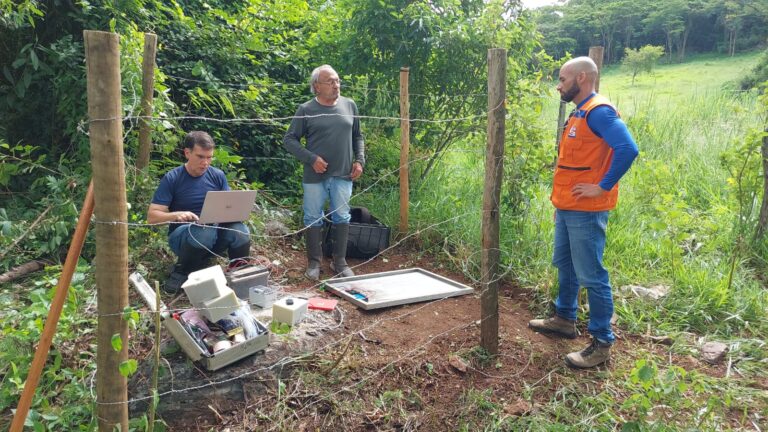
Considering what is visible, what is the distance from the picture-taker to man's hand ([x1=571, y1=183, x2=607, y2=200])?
2867mm

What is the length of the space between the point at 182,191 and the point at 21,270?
1.40 metres

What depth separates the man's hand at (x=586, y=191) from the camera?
2.87m

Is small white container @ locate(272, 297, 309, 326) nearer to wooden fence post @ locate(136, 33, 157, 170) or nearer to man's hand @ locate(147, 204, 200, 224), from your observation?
man's hand @ locate(147, 204, 200, 224)

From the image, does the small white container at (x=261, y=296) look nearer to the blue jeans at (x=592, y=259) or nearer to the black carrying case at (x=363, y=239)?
the black carrying case at (x=363, y=239)

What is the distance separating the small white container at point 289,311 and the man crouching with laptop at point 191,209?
627 mm

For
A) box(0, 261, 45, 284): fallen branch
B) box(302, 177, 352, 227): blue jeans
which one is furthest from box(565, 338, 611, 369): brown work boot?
box(0, 261, 45, 284): fallen branch

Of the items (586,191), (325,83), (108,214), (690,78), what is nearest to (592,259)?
(586,191)

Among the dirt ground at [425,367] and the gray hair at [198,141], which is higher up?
the gray hair at [198,141]

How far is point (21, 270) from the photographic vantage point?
3746mm

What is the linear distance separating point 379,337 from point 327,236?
169 cm

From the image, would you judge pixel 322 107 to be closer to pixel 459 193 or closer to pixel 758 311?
pixel 459 193

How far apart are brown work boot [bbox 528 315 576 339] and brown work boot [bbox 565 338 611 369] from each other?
0.33 metres

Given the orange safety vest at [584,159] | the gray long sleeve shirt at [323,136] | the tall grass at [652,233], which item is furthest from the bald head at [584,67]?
the gray long sleeve shirt at [323,136]

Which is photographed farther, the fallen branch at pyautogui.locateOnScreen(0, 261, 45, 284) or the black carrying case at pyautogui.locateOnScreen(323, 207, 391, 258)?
the black carrying case at pyautogui.locateOnScreen(323, 207, 391, 258)
